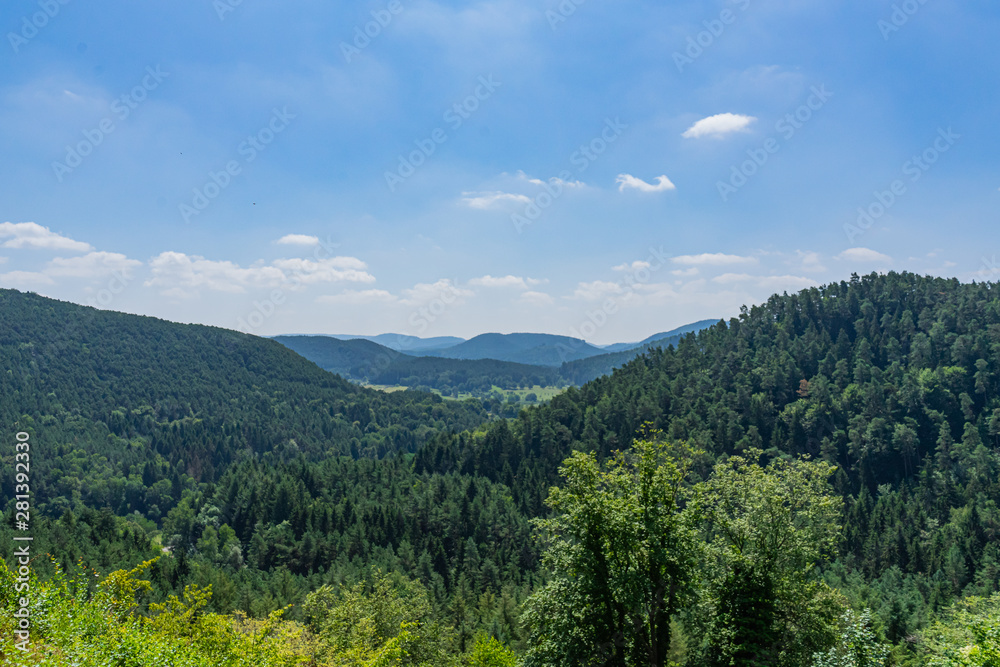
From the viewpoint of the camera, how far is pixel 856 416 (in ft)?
523

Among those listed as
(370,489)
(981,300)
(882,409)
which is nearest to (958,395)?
(882,409)

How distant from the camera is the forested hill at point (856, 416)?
131 metres

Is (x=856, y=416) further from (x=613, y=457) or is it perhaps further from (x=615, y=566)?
(x=615, y=566)

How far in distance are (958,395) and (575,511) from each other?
18322 centimetres

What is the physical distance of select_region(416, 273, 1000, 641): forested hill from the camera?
13125cm

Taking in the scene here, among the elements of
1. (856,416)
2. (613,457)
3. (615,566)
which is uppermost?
(856,416)

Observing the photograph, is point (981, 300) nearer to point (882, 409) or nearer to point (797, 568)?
point (882, 409)

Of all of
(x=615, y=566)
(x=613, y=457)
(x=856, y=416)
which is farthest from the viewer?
(x=856, y=416)

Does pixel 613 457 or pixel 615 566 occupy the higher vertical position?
pixel 615 566

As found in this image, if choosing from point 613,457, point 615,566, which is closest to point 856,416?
point 613,457

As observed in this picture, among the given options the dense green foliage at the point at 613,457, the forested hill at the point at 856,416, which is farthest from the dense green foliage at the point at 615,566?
the forested hill at the point at 856,416

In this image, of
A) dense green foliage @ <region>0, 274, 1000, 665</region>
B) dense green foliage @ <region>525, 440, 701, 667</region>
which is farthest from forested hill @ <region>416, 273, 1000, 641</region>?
dense green foliage @ <region>525, 440, 701, 667</region>

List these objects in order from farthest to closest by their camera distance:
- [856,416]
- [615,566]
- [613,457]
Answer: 1. [856,416]
2. [613,457]
3. [615,566]

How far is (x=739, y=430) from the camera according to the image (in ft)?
527
